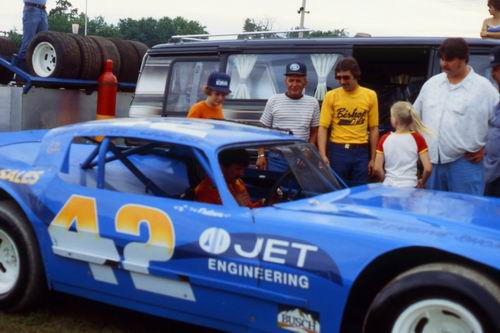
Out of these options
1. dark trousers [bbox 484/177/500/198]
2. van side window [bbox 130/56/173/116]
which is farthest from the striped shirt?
van side window [bbox 130/56/173/116]

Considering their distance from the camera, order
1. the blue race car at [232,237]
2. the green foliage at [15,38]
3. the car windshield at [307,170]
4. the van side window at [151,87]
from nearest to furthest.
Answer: the blue race car at [232,237], the car windshield at [307,170], the van side window at [151,87], the green foliage at [15,38]

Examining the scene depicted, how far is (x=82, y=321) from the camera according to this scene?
392cm

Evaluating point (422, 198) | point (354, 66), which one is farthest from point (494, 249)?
point (354, 66)

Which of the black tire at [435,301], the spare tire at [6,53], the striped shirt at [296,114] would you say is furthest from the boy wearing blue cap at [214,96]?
the spare tire at [6,53]

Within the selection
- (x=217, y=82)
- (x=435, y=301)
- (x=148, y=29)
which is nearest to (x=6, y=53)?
(x=217, y=82)

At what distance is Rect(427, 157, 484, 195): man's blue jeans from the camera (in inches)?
183

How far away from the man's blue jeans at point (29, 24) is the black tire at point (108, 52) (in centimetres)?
77

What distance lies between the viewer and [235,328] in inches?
A: 127

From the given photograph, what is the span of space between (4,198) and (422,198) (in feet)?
8.53

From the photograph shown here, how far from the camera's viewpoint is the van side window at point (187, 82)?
687cm

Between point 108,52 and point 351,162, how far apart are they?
5232 mm

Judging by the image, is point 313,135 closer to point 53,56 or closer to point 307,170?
point 307,170

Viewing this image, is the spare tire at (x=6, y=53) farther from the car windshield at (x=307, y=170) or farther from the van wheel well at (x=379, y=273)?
the van wheel well at (x=379, y=273)

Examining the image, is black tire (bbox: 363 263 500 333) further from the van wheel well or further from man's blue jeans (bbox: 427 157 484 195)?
man's blue jeans (bbox: 427 157 484 195)
